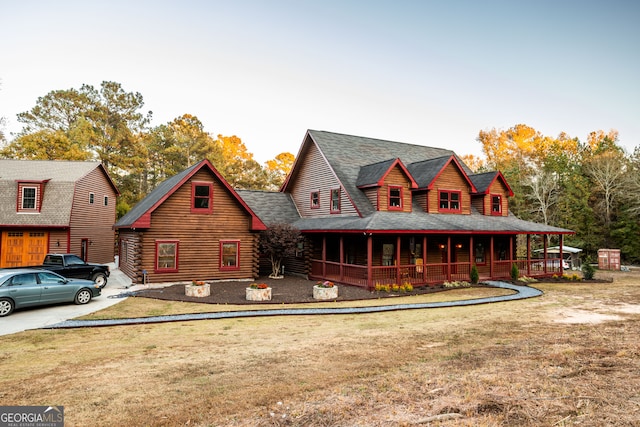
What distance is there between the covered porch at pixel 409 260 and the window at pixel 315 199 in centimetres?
289

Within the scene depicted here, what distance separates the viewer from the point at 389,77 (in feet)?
115

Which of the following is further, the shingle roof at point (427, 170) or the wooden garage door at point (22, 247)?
the shingle roof at point (427, 170)

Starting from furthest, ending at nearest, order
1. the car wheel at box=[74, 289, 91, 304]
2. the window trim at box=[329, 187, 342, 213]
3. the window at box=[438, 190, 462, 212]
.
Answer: the window at box=[438, 190, 462, 212] < the window trim at box=[329, 187, 342, 213] < the car wheel at box=[74, 289, 91, 304]

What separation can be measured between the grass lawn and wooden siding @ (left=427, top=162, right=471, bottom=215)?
14058mm

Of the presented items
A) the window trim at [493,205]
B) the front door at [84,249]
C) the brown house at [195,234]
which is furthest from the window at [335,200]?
the front door at [84,249]

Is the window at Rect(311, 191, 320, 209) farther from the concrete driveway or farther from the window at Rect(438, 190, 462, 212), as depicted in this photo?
the concrete driveway

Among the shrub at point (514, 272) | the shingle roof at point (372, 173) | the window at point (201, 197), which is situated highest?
the shingle roof at point (372, 173)

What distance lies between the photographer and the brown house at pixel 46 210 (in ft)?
82.4

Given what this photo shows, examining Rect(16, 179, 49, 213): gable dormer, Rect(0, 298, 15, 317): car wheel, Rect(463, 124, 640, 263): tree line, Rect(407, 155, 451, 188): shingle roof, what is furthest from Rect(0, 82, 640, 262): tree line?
Rect(0, 298, 15, 317): car wheel

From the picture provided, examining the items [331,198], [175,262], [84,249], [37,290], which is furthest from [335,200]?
[84,249]

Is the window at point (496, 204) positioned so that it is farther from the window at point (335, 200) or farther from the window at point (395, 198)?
the window at point (335, 200)

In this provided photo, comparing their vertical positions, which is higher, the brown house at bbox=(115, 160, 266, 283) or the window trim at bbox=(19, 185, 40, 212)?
the window trim at bbox=(19, 185, 40, 212)

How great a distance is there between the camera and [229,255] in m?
23.5

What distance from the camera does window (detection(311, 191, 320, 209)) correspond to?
1115 inches
